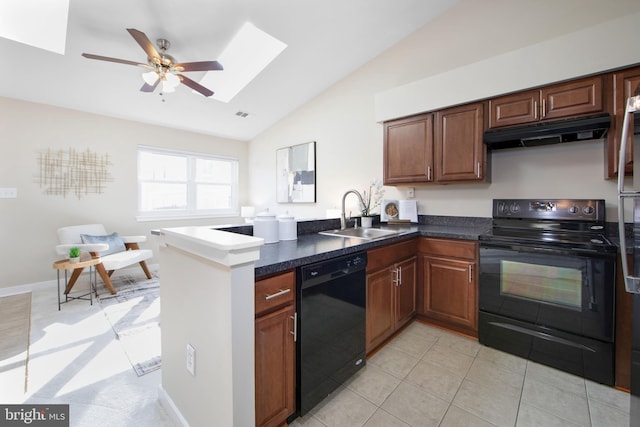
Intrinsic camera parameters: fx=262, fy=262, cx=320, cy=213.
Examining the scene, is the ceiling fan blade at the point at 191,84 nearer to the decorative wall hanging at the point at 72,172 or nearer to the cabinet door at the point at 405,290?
the decorative wall hanging at the point at 72,172

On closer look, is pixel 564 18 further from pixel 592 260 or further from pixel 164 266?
pixel 164 266

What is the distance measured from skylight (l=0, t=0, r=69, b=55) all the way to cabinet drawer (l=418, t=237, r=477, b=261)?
3629 millimetres

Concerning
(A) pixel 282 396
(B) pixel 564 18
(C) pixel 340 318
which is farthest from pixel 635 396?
(B) pixel 564 18

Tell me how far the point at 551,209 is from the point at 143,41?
3642mm

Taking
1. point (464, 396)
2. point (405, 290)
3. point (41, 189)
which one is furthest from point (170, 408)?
point (41, 189)

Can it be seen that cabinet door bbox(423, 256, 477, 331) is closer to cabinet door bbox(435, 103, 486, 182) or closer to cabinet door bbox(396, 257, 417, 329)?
cabinet door bbox(396, 257, 417, 329)

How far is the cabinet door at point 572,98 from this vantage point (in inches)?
73.7

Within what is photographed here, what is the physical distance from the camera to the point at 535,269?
1.83 m

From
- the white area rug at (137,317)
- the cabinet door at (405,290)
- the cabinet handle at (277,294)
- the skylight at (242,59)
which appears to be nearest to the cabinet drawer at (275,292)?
the cabinet handle at (277,294)

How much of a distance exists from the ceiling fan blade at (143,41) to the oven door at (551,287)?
3098mm

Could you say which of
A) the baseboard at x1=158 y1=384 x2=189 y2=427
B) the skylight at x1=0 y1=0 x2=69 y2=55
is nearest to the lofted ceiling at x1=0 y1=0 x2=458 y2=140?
the skylight at x1=0 y1=0 x2=69 y2=55

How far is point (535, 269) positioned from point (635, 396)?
2.88 ft

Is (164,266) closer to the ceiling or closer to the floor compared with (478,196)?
closer to the floor

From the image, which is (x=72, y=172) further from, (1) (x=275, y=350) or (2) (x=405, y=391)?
(2) (x=405, y=391)
